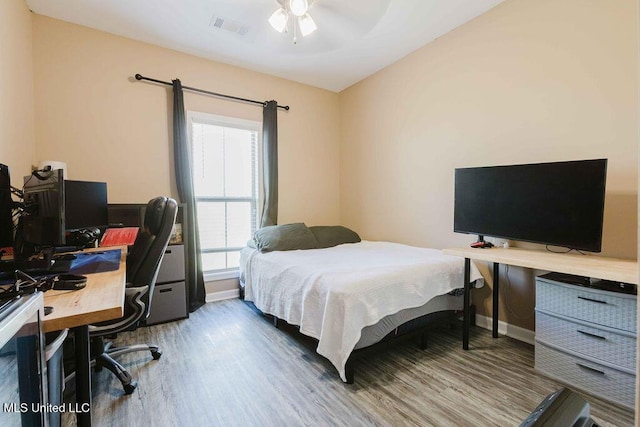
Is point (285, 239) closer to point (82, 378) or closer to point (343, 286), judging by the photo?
point (343, 286)

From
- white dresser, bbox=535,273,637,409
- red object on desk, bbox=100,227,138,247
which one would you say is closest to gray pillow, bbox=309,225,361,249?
red object on desk, bbox=100,227,138,247

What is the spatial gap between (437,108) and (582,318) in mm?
2258

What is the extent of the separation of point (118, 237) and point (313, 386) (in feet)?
7.27

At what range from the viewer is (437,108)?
314cm

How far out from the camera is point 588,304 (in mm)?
1758

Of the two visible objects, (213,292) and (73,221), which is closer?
(73,221)

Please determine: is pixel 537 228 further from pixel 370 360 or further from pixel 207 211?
pixel 207 211

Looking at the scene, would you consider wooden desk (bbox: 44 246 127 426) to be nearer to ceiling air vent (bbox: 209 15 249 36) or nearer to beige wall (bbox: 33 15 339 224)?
beige wall (bbox: 33 15 339 224)

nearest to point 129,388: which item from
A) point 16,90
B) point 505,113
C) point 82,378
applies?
point 82,378

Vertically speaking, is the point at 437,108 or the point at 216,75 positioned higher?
the point at 216,75

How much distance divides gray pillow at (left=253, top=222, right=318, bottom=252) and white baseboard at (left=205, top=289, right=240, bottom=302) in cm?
90

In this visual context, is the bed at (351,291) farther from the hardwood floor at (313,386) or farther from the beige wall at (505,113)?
the beige wall at (505,113)

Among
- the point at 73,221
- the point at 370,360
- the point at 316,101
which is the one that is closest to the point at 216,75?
the point at 316,101

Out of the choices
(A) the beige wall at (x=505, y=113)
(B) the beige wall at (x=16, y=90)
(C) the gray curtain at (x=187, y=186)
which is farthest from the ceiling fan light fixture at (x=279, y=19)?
(B) the beige wall at (x=16, y=90)
